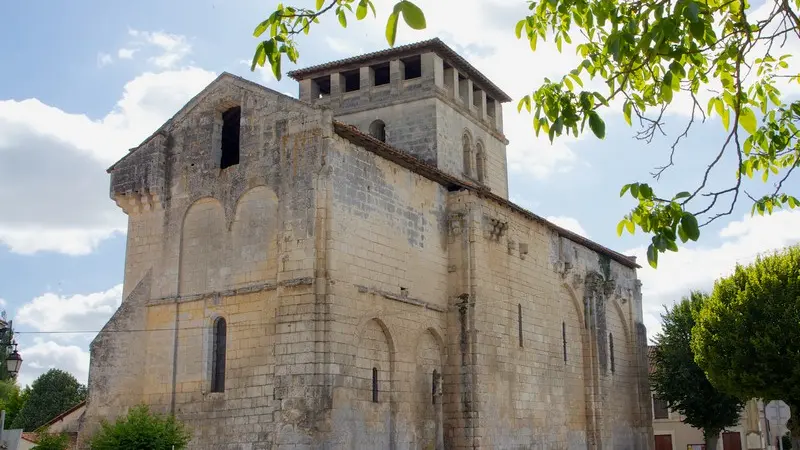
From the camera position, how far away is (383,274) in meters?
19.1

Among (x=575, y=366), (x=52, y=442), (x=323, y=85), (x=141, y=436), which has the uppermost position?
(x=323, y=85)

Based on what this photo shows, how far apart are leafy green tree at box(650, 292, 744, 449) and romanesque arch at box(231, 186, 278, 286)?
19351mm

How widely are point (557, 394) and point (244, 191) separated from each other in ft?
38.8

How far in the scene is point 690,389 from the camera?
32.4 m

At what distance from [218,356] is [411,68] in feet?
41.2

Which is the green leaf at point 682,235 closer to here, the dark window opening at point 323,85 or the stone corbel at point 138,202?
the stone corbel at point 138,202

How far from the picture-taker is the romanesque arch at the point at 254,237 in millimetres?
18125

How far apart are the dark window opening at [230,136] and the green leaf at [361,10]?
14.5m

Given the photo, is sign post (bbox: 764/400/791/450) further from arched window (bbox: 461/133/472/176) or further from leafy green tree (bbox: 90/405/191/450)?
arched window (bbox: 461/133/472/176)

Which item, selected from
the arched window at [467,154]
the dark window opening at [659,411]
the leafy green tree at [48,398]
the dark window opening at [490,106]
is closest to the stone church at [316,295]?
the arched window at [467,154]

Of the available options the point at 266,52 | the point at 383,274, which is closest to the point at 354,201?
the point at 383,274

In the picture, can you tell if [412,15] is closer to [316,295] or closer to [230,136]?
[316,295]

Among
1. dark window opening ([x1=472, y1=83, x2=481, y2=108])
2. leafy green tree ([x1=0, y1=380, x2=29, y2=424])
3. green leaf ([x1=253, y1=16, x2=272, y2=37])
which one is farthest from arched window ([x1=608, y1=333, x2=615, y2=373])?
leafy green tree ([x1=0, y1=380, x2=29, y2=424])

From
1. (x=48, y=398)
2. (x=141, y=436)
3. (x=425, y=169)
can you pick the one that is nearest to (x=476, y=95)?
(x=425, y=169)
